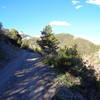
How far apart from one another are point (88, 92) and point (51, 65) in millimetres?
5667

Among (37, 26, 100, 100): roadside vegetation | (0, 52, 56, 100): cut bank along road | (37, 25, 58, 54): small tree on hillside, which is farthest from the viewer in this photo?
(37, 25, 58, 54): small tree on hillside

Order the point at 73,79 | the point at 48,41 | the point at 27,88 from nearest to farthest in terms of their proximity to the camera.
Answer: the point at 27,88 → the point at 73,79 → the point at 48,41

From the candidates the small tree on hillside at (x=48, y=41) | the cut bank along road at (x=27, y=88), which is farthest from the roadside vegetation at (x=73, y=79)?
the small tree on hillside at (x=48, y=41)

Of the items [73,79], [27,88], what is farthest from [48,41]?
[27,88]

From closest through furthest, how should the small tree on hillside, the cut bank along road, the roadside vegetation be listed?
1. the cut bank along road
2. the roadside vegetation
3. the small tree on hillside

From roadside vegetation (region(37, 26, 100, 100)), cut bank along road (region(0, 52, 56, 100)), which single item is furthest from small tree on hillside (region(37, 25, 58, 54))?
cut bank along road (region(0, 52, 56, 100))

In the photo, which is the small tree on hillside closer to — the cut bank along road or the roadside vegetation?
the roadside vegetation

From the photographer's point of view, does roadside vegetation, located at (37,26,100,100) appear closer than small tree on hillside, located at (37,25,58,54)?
Yes

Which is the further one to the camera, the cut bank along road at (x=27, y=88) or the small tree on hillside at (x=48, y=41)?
the small tree on hillside at (x=48, y=41)

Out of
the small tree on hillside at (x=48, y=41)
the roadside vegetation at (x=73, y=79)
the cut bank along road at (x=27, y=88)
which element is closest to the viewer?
the cut bank along road at (x=27, y=88)

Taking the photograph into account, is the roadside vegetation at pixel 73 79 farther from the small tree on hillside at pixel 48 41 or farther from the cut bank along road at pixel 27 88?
the small tree on hillside at pixel 48 41

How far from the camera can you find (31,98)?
8414 millimetres

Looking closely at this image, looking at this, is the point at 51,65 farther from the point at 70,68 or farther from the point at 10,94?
the point at 10,94

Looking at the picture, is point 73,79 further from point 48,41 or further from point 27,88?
point 48,41
